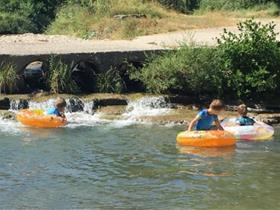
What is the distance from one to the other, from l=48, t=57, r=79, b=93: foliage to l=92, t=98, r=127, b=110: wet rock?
59.0 inches

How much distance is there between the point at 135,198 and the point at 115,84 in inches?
455

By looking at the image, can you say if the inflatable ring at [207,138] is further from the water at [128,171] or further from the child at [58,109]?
the child at [58,109]

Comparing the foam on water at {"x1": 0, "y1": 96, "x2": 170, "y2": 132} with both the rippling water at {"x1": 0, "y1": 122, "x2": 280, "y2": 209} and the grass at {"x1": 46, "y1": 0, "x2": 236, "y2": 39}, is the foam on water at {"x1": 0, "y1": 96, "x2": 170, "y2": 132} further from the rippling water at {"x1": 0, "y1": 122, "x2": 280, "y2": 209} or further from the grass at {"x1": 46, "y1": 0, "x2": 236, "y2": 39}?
the grass at {"x1": 46, "y1": 0, "x2": 236, "y2": 39}

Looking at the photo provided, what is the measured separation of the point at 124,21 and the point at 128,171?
2374 cm

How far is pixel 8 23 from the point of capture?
154ft

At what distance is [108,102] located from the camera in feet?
72.7

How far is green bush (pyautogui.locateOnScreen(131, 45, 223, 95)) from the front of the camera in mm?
22484

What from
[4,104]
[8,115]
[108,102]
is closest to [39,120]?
[8,115]

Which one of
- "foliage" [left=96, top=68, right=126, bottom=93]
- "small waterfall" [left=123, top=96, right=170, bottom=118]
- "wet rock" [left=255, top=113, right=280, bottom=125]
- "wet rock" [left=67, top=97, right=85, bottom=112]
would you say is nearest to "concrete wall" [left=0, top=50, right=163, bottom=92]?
"foliage" [left=96, top=68, right=126, bottom=93]

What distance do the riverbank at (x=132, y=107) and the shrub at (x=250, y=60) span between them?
0.63 metres

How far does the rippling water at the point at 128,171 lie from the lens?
12.1m

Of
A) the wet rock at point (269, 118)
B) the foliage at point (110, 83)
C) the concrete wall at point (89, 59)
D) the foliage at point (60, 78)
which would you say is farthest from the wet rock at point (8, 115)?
the wet rock at point (269, 118)

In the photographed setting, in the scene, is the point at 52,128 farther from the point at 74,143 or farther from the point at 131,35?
the point at 131,35

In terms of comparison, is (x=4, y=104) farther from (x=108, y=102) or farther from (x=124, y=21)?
(x=124, y=21)
